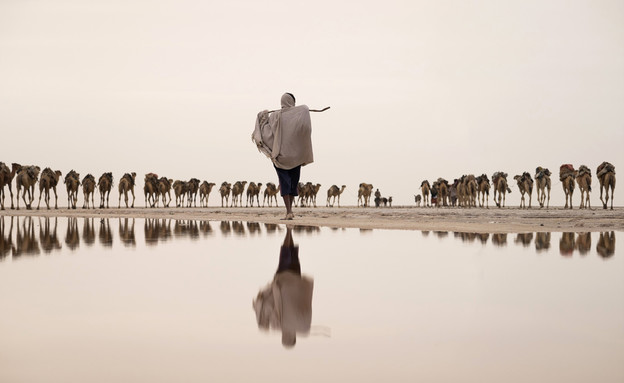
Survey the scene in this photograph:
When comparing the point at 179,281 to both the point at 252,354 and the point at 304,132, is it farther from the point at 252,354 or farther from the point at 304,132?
the point at 304,132

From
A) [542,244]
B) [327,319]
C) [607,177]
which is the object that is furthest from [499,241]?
[607,177]

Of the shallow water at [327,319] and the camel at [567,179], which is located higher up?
the camel at [567,179]

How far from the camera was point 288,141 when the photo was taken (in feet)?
47.4

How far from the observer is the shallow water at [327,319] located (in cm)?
221

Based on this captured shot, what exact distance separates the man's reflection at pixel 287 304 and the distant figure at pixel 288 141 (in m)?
9.18

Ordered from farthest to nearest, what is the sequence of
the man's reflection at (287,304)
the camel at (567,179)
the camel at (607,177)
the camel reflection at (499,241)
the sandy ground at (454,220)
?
the camel at (567,179) < the camel at (607,177) < the sandy ground at (454,220) < the camel reflection at (499,241) < the man's reflection at (287,304)

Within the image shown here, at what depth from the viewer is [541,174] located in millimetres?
41719

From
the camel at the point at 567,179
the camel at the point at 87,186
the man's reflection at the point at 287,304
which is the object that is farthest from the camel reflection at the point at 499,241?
the camel at the point at 87,186

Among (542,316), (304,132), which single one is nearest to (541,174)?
(304,132)

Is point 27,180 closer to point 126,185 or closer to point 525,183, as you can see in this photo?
point 126,185

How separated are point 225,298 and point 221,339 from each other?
3.58ft

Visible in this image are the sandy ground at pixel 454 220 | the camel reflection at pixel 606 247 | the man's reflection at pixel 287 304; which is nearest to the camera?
the man's reflection at pixel 287 304

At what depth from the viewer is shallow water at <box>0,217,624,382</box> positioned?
7.27ft

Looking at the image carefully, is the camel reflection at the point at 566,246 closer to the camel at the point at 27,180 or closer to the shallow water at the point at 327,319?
the shallow water at the point at 327,319
